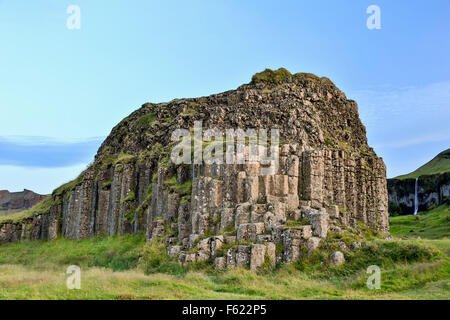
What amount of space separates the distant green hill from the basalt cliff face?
71111 millimetres

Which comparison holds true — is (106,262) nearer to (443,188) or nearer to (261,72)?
(261,72)

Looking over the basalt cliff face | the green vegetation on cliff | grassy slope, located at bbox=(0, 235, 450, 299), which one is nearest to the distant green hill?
the basalt cliff face

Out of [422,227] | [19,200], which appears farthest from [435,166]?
[19,200]

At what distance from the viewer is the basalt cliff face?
3306 cm

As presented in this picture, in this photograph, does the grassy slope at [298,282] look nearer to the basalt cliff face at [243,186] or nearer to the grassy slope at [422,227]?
the basalt cliff face at [243,186]

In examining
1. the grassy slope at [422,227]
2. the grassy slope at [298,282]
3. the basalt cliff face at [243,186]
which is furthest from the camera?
the grassy slope at [422,227]

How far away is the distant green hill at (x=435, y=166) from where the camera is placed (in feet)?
382

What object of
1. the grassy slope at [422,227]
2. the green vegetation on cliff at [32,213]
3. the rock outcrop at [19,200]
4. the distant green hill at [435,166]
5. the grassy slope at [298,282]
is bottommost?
the grassy slope at [298,282]

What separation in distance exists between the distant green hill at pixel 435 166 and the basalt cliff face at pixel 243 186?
7111 cm

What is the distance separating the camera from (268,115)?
153 feet

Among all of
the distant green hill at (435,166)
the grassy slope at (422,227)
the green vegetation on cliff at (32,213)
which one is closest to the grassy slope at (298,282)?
the grassy slope at (422,227)

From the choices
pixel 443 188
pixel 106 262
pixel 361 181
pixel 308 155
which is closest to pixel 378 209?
pixel 361 181
